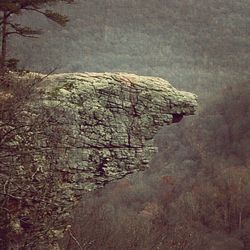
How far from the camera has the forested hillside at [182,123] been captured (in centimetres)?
2990

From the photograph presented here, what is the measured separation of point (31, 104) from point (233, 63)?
7172cm

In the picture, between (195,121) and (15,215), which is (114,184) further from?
(15,215)

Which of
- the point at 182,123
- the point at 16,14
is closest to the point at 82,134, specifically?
the point at 16,14

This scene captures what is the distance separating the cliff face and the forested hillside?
135 cm

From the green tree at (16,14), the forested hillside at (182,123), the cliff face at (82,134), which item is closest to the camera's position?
the cliff face at (82,134)

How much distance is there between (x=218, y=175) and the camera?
4744cm

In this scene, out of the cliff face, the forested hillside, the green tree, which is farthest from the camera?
the forested hillside

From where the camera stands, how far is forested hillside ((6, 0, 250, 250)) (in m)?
29.9

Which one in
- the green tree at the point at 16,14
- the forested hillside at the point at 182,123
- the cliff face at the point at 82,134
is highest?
the green tree at the point at 16,14

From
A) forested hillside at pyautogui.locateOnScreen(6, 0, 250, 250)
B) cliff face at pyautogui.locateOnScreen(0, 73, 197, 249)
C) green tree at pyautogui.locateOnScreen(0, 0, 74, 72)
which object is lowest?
forested hillside at pyautogui.locateOnScreen(6, 0, 250, 250)

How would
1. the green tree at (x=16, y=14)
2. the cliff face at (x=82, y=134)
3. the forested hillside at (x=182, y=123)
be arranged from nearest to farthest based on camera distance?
the cliff face at (x=82, y=134), the green tree at (x=16, y=14), the forested hillside at (x=182, y=123)

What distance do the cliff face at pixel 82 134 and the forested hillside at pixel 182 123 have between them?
135 cm

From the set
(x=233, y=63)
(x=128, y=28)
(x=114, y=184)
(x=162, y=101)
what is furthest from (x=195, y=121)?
(x=162, y=101)

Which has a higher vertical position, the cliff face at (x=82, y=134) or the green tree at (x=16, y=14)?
the green tree at (x=16, y=14)
